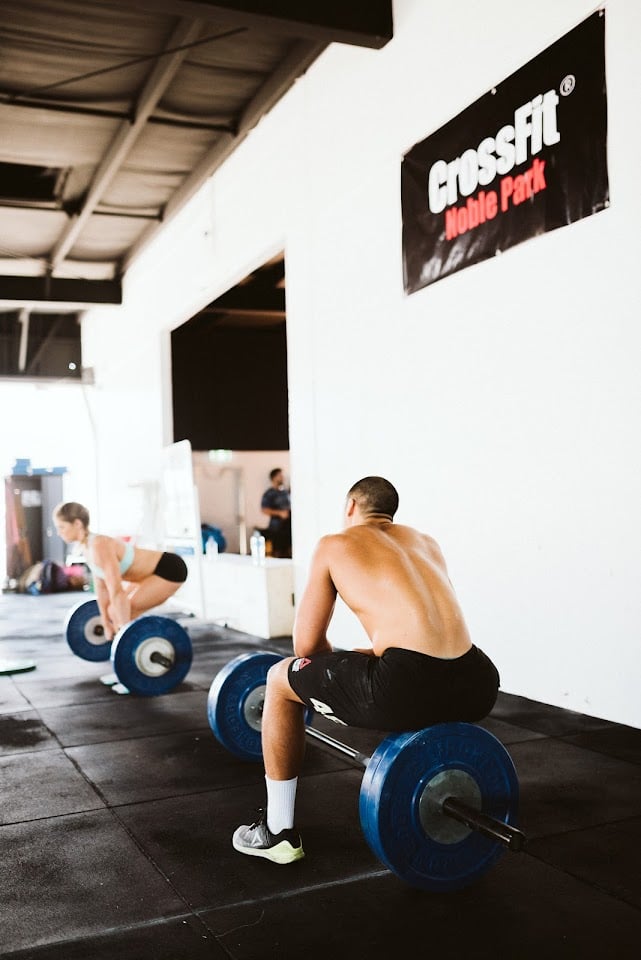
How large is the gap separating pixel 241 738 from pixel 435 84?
2715 mm

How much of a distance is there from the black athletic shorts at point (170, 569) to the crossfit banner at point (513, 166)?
1.62 m

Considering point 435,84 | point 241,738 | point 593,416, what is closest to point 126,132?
point 435,84

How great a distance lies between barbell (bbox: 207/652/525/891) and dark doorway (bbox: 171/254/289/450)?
5542 millimetres

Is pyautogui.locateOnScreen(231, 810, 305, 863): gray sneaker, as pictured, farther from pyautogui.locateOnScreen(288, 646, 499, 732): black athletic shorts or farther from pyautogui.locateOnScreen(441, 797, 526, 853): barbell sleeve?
pyautogui.locateOnScreen(441, 797, 526, 853): barbell sleeve

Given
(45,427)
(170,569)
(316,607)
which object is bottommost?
(170,569)

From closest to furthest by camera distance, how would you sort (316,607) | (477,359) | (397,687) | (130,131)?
(397,687) → (316,607) → (477,359) → (130,131)

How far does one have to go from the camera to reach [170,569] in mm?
4020

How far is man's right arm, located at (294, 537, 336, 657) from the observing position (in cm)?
177

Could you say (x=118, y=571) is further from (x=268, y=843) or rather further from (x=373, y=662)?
(x=373, y=662)

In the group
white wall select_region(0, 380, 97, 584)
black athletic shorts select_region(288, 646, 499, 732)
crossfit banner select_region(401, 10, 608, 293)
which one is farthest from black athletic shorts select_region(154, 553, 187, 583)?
white wall select_region(0, 380, 97, 584)

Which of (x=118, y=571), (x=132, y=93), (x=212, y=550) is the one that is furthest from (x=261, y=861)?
(x=132, y=93)

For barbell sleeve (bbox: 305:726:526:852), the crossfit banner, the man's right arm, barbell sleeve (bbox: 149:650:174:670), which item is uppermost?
the crossfit banner

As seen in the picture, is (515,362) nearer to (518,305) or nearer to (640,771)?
(518,305)

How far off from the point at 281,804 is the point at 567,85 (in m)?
2.44
